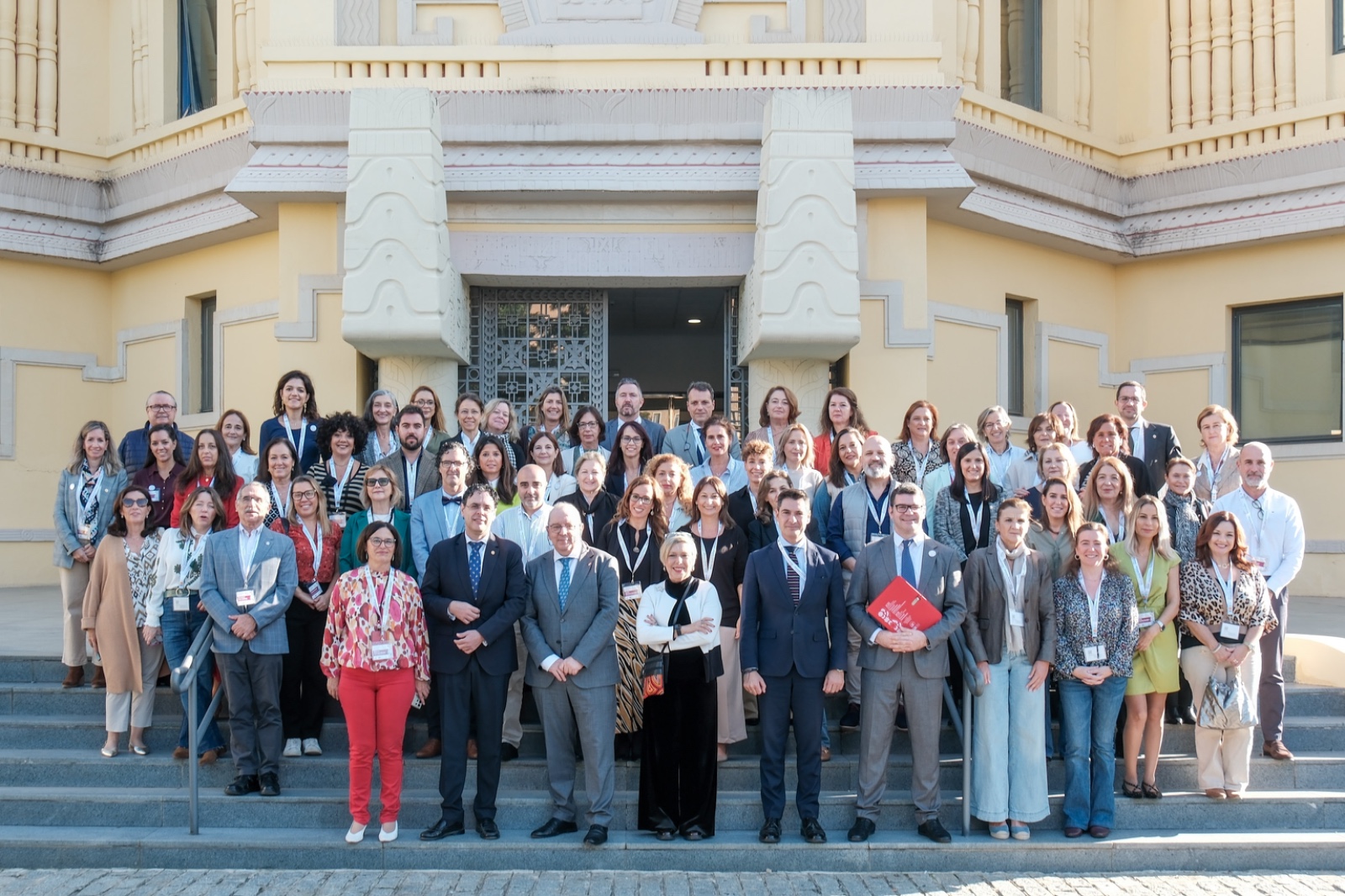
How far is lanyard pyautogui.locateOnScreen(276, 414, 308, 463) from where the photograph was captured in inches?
311

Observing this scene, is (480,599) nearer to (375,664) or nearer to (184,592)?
(375,664)

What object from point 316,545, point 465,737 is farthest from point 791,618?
point 316,545

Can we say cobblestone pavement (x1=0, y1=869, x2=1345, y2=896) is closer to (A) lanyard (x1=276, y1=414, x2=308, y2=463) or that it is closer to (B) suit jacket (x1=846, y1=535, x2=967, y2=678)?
(B) suit jacket (x1=846, y1=535, x2=967, y2=678)

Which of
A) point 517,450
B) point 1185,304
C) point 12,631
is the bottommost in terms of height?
point 12,631

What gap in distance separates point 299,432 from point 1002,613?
4.87 m

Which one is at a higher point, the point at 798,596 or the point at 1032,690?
the point at 798,596

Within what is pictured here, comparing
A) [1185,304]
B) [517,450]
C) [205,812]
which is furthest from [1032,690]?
[1185,304]

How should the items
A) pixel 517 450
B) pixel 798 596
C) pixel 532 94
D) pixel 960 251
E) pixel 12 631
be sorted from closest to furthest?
pixel 798 596
pixel 517 450
pixel 12 631
pixel 532 94
pixel 960 251

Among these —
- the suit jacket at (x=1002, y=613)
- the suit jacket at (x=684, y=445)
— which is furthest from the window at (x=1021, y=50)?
the suit jacket at (x=1002, y=613)

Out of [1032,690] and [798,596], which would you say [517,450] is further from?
[1032,690]

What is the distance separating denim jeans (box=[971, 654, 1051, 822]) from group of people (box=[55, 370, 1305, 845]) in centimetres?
1

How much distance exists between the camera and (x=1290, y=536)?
693cm

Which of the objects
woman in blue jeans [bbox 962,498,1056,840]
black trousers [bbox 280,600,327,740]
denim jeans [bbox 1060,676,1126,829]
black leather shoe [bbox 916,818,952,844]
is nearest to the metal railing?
woman in blue jeans [bbox 962,498,1056,840]

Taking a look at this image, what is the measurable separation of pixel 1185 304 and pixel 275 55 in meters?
9.45
